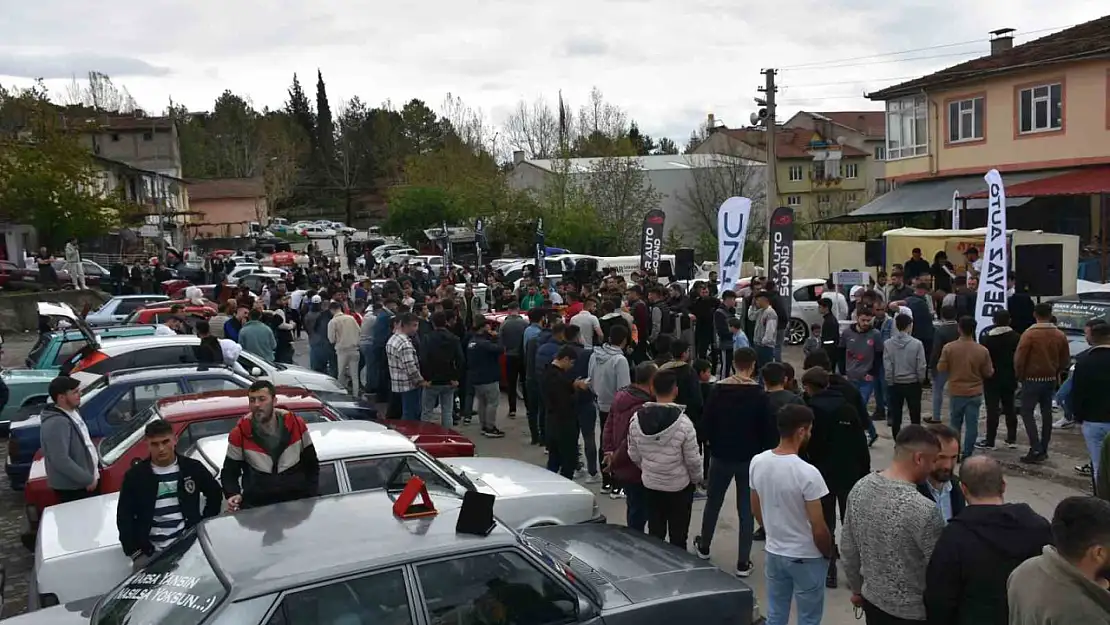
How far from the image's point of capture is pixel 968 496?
4.00 m

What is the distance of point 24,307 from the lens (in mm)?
27016

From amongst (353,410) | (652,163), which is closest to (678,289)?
(353,410)

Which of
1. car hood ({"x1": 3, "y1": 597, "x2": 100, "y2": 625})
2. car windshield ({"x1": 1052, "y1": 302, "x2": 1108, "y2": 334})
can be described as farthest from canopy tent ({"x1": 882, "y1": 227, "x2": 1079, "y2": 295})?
car hood ({"x1": 3, "y1": 597, "x2": 100, "y2": 625})

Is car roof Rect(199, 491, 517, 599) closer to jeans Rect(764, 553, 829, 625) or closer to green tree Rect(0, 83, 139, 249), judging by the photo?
jeans Rect(764, 553, 829, 625)

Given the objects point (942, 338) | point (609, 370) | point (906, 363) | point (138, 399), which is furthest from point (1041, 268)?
point (138, 399)

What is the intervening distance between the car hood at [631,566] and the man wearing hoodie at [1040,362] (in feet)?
19.3

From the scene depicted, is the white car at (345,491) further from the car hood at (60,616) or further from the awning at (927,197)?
the awning at (927,197)

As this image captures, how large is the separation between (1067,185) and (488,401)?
75.0 feet

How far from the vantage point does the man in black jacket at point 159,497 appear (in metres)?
5.84

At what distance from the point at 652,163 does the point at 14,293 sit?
39684 mm

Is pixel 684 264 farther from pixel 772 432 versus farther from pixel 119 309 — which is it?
pixel 772 432

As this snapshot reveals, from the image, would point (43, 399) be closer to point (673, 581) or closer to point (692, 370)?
point (692, 370)

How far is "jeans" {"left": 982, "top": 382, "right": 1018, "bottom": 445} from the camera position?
10508 mm

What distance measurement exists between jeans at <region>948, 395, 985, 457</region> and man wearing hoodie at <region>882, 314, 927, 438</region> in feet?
1.35
